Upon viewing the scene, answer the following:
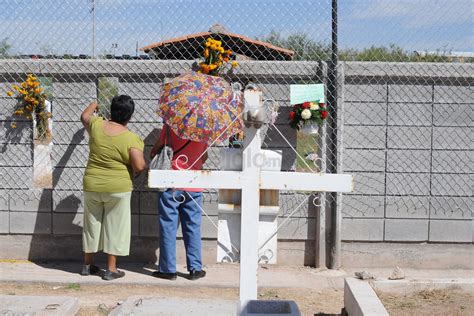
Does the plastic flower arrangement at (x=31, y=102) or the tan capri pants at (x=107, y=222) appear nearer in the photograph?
the tan capri pants at (x=107, y=222)

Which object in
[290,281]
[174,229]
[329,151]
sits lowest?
[290,281]

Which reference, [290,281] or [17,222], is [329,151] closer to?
[290,281]

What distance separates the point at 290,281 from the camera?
6414mm

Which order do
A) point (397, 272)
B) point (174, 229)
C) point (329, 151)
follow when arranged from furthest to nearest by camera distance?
point (329, 151), point (174, 229), point (397, 272)

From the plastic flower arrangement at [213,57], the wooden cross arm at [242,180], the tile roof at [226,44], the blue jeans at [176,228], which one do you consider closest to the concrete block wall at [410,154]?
the tile roof at [226,44]

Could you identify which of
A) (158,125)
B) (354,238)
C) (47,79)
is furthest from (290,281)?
(47,79)

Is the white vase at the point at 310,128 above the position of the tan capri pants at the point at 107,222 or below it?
above

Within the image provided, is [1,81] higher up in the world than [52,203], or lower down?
higher up

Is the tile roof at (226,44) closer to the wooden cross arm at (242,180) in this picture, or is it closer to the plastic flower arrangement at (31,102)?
the plastic flower arrangement at (31,102)

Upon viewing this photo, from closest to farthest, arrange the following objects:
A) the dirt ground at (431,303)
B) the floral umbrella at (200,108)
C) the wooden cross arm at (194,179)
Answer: the wooden cross arm at (194,179), the dirt ground at (431,303), the floral umbrella at (200,108)

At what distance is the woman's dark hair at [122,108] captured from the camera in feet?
20.4

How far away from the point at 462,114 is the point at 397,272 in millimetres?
1831

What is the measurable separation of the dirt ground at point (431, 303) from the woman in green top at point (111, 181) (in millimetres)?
2414

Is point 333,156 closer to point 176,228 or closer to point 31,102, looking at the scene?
point 176,228
